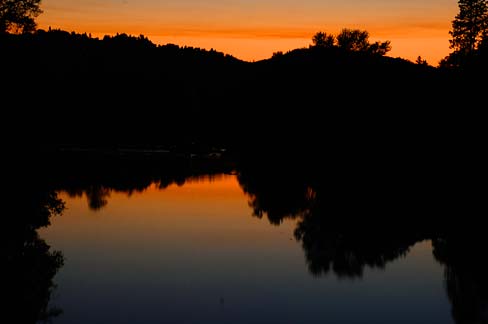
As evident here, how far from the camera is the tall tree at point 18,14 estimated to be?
5469 centimetres

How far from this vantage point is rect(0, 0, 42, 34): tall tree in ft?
179

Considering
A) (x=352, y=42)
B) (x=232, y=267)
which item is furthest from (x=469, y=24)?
(x=232, y=267)

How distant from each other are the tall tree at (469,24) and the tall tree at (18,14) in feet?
214

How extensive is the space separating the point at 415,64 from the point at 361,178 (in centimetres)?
6884

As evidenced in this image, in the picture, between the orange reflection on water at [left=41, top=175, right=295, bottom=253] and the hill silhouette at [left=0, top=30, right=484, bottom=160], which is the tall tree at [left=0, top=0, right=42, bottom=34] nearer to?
the hill silhouette at [left=0, top=30, right=484, bottom=160]

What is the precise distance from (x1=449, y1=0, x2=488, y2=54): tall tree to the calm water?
2236 inches

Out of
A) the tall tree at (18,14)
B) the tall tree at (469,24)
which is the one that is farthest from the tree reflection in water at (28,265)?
the tall tree at (469,24)

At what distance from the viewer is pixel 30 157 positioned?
129 ft

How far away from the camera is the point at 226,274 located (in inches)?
1457

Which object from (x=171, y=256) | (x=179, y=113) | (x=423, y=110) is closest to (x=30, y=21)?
(x=171, y=256)

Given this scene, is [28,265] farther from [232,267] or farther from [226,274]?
[232,267]

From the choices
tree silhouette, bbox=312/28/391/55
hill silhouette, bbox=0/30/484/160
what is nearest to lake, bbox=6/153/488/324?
hill silhouette, bbox=0/30/484/160

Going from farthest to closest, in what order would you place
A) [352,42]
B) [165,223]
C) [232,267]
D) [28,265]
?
[352,42] < [165,223] < [232,267] < [28,265]

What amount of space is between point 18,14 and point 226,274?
31097 mm
